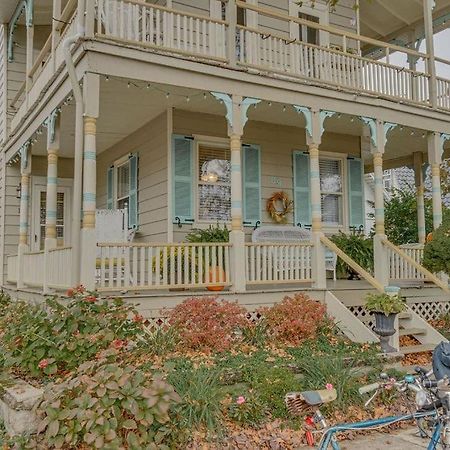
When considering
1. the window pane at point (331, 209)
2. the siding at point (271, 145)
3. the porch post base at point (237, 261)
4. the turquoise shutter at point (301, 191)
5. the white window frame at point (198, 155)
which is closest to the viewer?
the porch post base at point (237, 261)

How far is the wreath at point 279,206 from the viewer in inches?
418

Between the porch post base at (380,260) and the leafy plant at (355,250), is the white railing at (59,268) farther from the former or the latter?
the leafy plant at (355,250)

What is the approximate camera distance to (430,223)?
17.1 m

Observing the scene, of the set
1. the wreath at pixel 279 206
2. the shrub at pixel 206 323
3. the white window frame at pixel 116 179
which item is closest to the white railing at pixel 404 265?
the wreath at pixel 279 206

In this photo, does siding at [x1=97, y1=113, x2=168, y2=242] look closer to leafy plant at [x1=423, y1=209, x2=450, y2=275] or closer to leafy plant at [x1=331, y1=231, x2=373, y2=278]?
leafy plant at [x1=331, y1=231, x2=373, y2=278]

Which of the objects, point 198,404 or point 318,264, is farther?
point 318,264

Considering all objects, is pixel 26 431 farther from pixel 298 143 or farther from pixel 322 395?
pixel 298 143

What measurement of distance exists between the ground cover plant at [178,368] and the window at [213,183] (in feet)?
9.01

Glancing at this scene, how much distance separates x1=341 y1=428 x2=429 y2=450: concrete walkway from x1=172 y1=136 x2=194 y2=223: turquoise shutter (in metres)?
5.49

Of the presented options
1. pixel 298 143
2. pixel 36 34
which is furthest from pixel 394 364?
pixel 36 34

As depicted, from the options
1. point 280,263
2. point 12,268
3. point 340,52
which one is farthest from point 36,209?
point 340,52

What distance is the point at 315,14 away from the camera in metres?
12.0

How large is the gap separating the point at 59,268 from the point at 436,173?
747 centimetres

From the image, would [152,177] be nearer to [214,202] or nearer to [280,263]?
[214,202]
